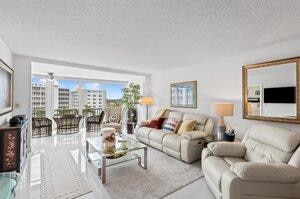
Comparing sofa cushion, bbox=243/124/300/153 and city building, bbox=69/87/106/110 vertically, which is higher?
city building, bbox=69/87/106/110

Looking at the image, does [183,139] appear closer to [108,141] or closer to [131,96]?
[108,141]

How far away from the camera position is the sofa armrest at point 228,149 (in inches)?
97.3

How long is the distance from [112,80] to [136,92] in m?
1.91

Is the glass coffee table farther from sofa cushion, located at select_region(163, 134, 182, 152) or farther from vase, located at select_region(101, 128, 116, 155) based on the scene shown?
sofa cushion, located at select_region(163, 134, 182, 152)

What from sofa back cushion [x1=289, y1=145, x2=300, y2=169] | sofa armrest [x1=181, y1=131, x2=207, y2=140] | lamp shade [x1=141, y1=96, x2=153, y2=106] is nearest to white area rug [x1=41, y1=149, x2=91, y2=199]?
sofa armrest [x1=181, y1=131, x2=207, y2=140]

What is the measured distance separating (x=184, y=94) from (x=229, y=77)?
1426 millimetres

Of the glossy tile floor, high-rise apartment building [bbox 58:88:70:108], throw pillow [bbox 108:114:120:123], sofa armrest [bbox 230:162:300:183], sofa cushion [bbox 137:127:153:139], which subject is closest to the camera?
sofa armrest [bbox 230:162:300:183]

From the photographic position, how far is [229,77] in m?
3.71

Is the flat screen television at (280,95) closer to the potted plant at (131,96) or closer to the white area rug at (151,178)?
the white area rug at (151,178)

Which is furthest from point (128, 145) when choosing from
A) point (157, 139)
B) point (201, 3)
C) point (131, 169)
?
point (201, 3)

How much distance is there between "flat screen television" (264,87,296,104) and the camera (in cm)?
269

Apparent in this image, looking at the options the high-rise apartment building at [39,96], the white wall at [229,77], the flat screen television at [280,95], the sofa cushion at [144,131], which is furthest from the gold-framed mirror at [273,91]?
the high-rise apartment building at [39,96]

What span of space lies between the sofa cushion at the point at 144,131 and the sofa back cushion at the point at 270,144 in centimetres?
226

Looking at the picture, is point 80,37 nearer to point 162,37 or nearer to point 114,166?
point 162,37
